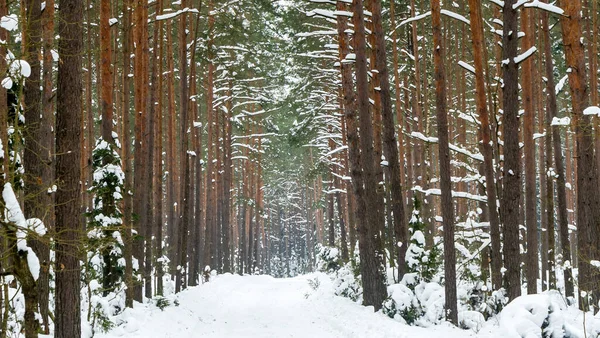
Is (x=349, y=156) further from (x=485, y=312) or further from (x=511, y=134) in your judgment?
(x=511, y=134)

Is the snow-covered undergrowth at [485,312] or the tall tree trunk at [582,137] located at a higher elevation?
the tall tree trunk at [582,137]

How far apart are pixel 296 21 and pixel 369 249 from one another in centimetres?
803

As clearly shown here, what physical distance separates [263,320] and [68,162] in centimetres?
903

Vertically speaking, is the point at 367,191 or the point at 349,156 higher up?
the point at 349,156

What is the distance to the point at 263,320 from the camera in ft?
50.4

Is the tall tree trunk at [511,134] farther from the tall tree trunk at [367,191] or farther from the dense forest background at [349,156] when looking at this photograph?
the tall tree trunk at [367,191]

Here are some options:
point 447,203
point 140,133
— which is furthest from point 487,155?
point 140,133

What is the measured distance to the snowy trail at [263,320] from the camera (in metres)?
11.0

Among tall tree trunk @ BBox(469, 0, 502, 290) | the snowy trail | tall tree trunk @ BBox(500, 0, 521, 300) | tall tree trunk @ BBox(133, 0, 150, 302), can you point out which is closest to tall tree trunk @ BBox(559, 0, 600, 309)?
tall tree trunk @ BBox(500, 0, 521, 300)

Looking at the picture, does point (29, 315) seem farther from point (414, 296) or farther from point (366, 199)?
point (366, 199)

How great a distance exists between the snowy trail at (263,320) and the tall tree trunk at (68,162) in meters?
2.97

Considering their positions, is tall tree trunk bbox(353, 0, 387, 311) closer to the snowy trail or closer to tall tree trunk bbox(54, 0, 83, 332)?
the snowy trail

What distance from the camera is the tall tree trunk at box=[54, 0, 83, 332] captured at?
757 centimetres

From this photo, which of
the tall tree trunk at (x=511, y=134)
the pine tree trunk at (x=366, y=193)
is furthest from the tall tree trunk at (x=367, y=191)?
the tall tree trunk at (x=511, y=134)
